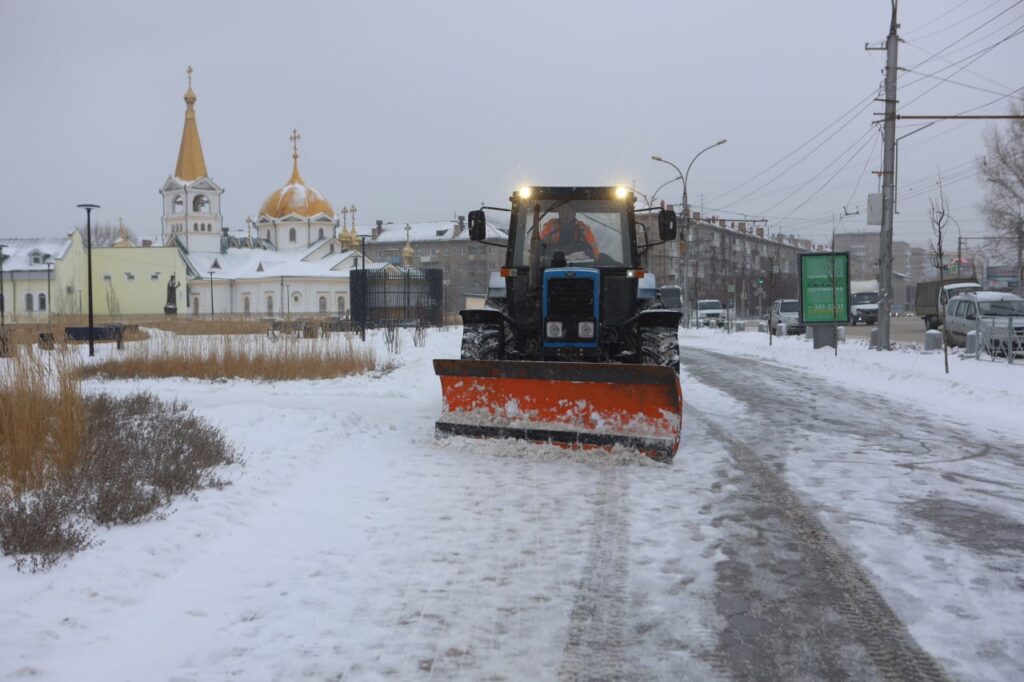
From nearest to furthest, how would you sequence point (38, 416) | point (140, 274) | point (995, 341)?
point (38, 416)
point (995, 341)
point (140, 274)

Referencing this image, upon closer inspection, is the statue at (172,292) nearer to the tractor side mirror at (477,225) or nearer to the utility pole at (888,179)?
the utility pole at (888,179)

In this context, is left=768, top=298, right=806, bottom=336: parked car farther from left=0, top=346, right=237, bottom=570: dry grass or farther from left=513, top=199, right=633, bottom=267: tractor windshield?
left=0, top=346, right=237, bottom=570: dry grass

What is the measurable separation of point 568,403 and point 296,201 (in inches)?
3510

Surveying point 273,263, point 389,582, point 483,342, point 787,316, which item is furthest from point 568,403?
point 273,263

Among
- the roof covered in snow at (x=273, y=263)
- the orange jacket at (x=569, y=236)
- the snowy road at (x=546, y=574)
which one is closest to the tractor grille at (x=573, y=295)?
the orange jacket at (x=569, y=236)

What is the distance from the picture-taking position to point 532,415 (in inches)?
326

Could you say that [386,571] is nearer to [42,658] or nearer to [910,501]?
[42,658]

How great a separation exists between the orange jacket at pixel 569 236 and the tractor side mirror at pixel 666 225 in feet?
2.41

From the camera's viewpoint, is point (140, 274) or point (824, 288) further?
point (140, 274)

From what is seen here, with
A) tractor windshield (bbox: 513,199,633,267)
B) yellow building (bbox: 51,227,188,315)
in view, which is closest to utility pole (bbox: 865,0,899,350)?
tractor windshield (bbox: 513,199,633,267)

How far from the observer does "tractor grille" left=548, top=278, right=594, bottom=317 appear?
8852 mm

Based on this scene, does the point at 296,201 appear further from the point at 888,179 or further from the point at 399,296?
the point at 888,179

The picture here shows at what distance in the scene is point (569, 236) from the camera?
9.61m

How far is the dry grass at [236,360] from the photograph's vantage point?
16.3 meters
